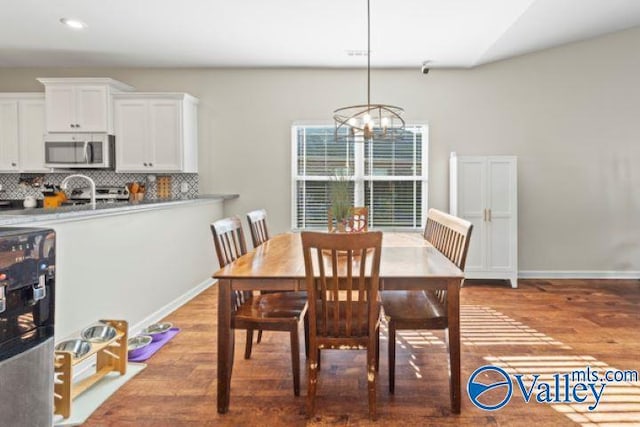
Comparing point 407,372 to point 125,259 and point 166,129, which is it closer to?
point 125,259

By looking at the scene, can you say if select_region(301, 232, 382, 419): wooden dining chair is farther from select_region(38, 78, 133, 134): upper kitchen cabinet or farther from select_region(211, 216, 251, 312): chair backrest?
select_region(38, 78, 133, 134): upper kitchen cabinet

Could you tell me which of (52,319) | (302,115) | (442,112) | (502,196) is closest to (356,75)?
(302,115)

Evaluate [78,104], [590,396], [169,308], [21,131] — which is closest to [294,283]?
[590,396]

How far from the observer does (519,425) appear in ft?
6.44

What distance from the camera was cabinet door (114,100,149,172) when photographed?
4613 millimetres

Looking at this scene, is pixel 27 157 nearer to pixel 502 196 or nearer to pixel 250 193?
pixel 250 193

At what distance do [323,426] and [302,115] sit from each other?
3.87m

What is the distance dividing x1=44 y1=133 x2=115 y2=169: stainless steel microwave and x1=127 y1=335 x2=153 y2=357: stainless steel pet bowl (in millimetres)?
2550

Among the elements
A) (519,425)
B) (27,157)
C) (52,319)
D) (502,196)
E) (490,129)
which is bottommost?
(519,425)

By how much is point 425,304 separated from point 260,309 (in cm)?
97

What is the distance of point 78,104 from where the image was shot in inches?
179

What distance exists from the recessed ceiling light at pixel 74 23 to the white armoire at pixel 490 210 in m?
4.03

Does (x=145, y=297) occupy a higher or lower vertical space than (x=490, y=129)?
lower

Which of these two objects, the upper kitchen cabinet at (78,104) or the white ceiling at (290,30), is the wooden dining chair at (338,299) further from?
the upper kitchen cabinet at (78,104)
